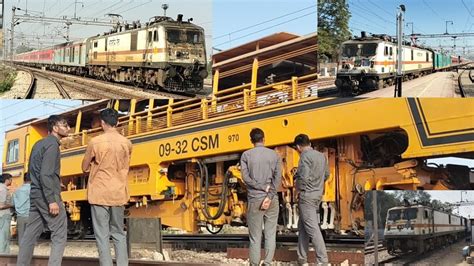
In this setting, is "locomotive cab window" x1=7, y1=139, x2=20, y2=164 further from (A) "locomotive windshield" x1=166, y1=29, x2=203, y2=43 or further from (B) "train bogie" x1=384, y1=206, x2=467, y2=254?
(B) "train bogie" x1=384, y1=206, x2=467, y2=254

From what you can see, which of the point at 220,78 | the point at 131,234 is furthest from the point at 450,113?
the point at 131,234

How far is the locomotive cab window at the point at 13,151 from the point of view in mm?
9180

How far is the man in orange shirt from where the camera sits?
13.6 ft

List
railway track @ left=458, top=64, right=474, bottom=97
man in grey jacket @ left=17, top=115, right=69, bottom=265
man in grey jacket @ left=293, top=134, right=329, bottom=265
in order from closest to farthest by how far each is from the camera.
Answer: man in grey jacket @ left=17, top=115, right=69, bottom=265
man in grey jacket @ left=293, top=134, right=329, bottom=265
railway track @ left=458, top=64, right=474, bottom=97

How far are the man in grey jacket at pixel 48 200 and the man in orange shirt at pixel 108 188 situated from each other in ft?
0.88

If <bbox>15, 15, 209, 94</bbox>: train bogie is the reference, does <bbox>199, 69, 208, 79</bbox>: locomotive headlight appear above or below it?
below

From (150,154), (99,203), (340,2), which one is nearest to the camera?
(99,203)

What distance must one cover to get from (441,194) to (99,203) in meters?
2.61

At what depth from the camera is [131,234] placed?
20.1 ft

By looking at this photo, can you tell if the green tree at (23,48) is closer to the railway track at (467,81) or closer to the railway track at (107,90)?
the railway track at (107,90)

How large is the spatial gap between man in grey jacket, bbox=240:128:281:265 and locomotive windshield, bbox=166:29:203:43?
1.84m

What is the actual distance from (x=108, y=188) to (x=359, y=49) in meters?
2.65

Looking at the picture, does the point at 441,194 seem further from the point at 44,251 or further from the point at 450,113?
the point at 44,251

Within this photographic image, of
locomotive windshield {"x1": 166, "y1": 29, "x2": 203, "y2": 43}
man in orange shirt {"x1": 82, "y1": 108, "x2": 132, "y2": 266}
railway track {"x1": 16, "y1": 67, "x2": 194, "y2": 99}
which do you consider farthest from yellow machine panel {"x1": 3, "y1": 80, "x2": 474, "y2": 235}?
man in orange shirt {"x1": 82, "y1": 108, "x2": 132, "y2": 266}
